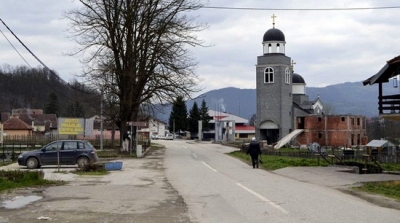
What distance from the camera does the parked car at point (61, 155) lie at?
2972 cm

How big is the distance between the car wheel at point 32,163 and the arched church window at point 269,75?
178 feet

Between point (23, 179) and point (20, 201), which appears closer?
point (20, 201)

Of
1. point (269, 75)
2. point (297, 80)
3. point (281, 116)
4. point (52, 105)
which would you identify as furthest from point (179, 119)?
point (281, 116)

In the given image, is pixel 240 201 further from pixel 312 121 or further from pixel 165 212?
pixel 312 121

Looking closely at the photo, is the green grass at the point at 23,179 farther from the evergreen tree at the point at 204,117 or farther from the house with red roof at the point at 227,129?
the evergreen tree at the point at 204,117

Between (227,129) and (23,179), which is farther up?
(227,129)

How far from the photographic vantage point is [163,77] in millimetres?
44656

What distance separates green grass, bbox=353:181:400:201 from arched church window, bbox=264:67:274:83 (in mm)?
60248

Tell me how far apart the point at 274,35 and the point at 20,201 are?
70.4 m

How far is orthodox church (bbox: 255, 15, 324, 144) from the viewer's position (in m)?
80.0

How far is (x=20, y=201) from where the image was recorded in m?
14.8

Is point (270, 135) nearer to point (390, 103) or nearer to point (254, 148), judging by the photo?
point (254, 148)

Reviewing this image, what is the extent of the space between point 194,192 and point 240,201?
2.89 metres

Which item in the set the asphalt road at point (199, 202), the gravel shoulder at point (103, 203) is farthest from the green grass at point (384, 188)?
the gravel shoulder at point (103, 203)
